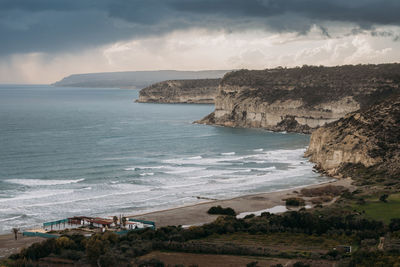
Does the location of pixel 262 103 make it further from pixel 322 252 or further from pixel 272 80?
pixel 322 252

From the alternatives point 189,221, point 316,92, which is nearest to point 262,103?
point 316,92

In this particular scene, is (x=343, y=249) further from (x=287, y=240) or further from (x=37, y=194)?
(x=37, y=194)

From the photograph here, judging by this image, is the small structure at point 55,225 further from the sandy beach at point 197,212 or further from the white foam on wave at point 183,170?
the white foam on wave at point 183,170

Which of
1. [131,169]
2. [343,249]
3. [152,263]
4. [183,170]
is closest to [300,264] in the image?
[343,249]

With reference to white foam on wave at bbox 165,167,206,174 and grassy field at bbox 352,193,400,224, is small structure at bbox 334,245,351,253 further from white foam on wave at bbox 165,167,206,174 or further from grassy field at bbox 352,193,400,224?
white foam on wave at bbox 165,167,206,174

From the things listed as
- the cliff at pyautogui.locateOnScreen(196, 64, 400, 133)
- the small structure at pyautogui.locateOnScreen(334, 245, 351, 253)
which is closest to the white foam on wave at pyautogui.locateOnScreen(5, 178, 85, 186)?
the small structure at pyautogui.locateOnScreen(334, 245, 351, 253)
